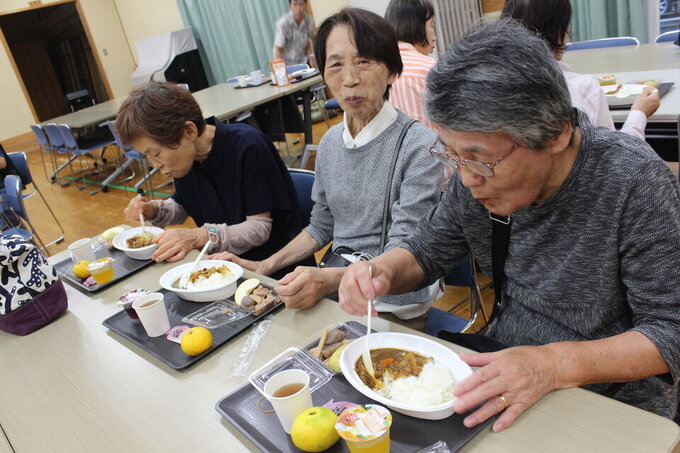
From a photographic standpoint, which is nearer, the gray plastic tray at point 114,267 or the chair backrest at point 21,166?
the gray plastic tray at point 114,267

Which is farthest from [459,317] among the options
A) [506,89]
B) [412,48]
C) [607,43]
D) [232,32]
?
[232,32]

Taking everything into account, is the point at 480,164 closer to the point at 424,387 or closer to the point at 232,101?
the point at 424,387

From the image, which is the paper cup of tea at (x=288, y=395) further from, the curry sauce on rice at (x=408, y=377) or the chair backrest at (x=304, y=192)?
the chair backrest at (x=304, y=192)

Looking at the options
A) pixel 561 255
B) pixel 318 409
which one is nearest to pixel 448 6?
pixel 561 255

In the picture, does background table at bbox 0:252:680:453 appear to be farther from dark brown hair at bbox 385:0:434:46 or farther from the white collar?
dark brown hair at bbox 385:0:434:46

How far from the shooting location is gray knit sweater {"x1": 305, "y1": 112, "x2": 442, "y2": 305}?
5.07 feet

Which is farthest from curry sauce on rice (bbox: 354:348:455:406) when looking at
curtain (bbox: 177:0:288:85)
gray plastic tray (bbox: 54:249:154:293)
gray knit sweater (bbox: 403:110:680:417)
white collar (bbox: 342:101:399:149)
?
curtain (bbox: 177:0:288:85)

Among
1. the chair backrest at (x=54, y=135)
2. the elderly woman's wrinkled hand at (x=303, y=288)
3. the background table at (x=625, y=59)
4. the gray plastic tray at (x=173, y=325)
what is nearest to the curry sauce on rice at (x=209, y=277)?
the gray plastic tray at (x=173, y=325)

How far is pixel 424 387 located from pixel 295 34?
19.2 feet

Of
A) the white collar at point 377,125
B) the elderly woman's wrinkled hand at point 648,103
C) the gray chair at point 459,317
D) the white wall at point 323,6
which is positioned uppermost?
the white wall at point 323,6

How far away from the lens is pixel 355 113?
1.67 m

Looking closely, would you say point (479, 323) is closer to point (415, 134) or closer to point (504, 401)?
point (415, 134)

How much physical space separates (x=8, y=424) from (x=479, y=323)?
1.81m

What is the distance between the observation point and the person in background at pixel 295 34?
5.94m
